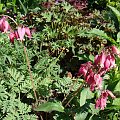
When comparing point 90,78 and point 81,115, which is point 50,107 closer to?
point 81,115

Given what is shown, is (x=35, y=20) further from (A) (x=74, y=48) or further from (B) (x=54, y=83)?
(B) (x=54, y=83)

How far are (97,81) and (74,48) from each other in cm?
137

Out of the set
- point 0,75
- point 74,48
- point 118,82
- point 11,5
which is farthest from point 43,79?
point 11,5

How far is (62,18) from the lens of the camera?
12.2ft

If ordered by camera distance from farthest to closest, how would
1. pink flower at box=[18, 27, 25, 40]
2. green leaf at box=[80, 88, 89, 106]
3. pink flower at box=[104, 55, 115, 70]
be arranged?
green leaf at box=[80, 88, 89, 106], pink flower at box=[18, 27, 25, 40], pink flower at box=[104, 55, 115, 70]

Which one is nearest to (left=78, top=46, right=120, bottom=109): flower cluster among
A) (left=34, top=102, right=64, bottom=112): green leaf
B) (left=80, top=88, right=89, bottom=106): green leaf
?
(left=80, top=88, right=89, bottom=106): green leaf

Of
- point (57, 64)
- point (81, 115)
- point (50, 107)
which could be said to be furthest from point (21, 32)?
point (57, 64)

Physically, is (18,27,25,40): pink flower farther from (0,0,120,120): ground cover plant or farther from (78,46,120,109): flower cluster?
(78,46,120,109): flower cluster

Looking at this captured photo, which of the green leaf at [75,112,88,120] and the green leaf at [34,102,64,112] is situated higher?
the green leaf at [34,102,64,112]

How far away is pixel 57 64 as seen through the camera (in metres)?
3.28

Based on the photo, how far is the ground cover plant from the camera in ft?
7.54

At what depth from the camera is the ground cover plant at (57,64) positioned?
230 centimetres

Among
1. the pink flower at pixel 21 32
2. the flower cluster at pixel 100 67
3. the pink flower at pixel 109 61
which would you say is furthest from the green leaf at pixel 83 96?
the pink flower at pixel 21 32

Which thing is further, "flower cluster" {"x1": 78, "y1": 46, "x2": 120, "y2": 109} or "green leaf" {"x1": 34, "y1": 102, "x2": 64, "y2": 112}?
"green leaf" {"x1": 34, "y1": 102, "x2": 64, "y2": 112}
